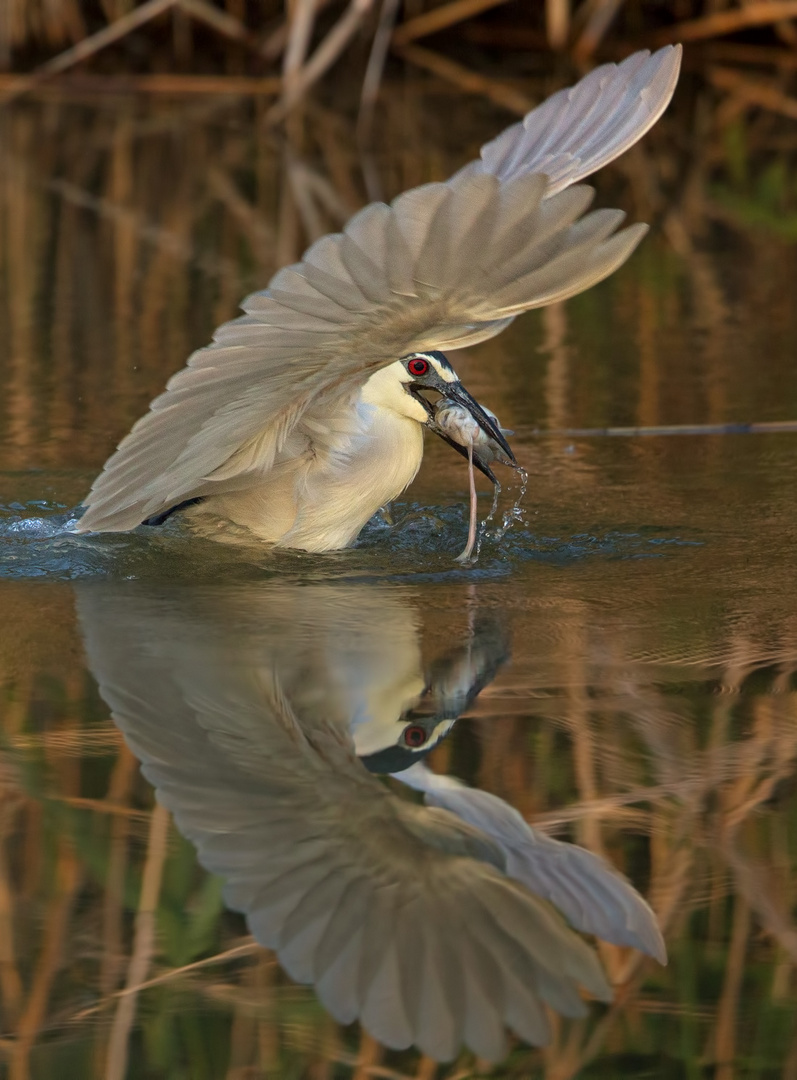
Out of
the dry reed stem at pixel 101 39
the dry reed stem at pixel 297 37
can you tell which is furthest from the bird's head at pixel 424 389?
the dry reed stem at pixel 101 39

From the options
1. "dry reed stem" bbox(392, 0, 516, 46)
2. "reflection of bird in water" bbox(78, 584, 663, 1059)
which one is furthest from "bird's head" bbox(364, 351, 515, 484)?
"dry reed stem" bbox(392, 0, 516, 46)

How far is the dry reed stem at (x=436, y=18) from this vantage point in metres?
12.7

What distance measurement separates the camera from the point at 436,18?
13117 mm

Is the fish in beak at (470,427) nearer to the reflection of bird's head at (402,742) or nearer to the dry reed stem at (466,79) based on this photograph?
the reflection of bird's head at (402,742)

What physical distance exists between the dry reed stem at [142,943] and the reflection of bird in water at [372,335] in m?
1.00

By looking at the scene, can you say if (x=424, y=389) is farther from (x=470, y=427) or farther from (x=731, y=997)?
(x=731, y=997)

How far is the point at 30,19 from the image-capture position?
1318cm

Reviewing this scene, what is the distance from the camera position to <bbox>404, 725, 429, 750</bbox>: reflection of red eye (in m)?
3.05

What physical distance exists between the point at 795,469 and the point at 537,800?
95.2 inches

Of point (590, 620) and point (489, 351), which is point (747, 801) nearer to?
point (590, 620)

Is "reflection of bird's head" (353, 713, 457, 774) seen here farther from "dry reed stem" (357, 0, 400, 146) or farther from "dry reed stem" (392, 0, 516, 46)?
"dry reed stem" (392, 0, 516, 46)

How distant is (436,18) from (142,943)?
37.6 ft

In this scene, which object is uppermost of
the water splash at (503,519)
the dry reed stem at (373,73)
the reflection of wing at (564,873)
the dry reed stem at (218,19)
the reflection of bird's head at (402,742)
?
the dry reed stem at (218,19)

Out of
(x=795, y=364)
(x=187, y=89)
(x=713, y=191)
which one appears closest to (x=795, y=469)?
(x=795, y=364)
